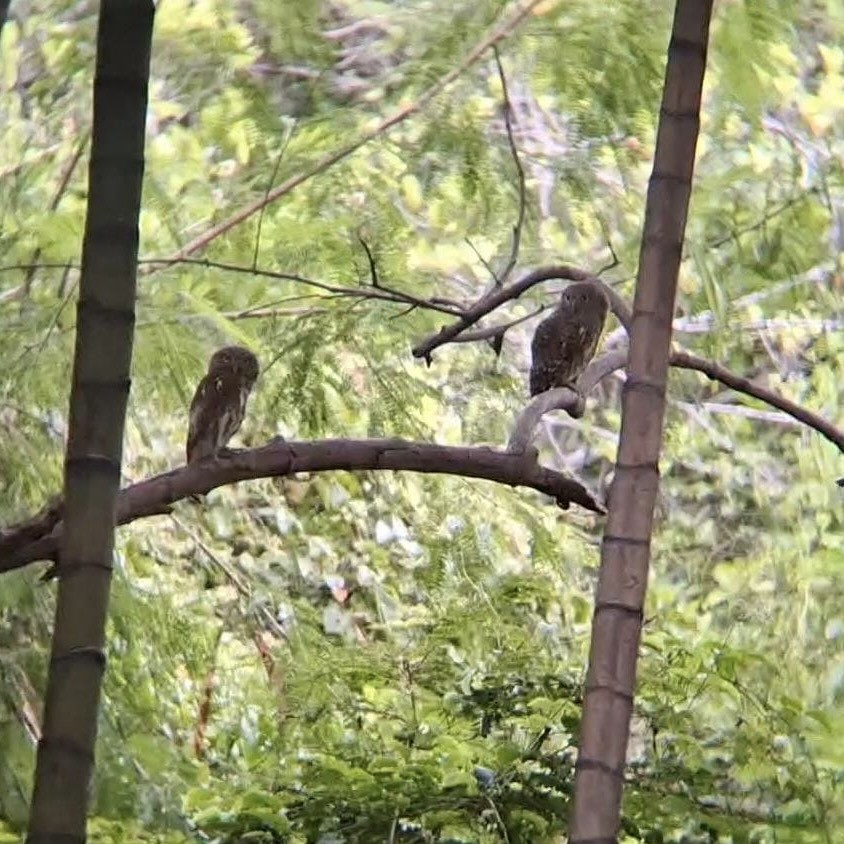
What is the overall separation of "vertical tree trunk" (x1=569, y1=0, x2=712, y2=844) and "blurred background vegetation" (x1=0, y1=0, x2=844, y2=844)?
1.51 ft

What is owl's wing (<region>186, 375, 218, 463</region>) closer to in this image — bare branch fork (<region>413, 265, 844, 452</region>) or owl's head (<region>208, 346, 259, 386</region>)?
owl's head (<region>208, 346, 259, 386</region>)

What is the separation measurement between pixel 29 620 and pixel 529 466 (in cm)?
82

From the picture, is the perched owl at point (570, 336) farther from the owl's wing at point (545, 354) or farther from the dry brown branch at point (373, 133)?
the dry brown branch at point (373, 133)

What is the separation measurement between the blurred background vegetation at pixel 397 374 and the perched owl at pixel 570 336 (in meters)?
0.11

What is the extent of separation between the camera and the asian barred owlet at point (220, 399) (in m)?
2.19

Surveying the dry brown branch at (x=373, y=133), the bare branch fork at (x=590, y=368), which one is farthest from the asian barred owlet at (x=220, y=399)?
the bare branch fork at (x=590, y=368)

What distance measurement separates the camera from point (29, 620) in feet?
6.95

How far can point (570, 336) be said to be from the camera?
A: 8.33 ft

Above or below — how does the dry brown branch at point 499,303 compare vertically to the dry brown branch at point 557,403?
above

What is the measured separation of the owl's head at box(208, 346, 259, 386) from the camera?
2240 mm

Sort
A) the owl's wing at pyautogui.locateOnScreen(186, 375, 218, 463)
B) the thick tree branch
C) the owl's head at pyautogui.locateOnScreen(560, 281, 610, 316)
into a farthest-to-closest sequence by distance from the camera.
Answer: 1. the owl's head at pyautogui.locateOnScreen(560, 281, 610, 316)
2. the owl's wing at pyautogui.locateOnScreen(186, 375, 218, 463)
3. the thick tree branch

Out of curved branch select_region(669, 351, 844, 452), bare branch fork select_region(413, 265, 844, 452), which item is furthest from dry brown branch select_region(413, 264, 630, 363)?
curved branch select_region(669, 351, 844, 452)

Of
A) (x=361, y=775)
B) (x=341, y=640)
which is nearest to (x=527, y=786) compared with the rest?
(x=361, y=775)

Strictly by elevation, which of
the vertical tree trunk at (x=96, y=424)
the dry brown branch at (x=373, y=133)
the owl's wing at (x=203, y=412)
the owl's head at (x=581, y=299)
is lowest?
the vertical tree trunk at (x=96, y=424)
